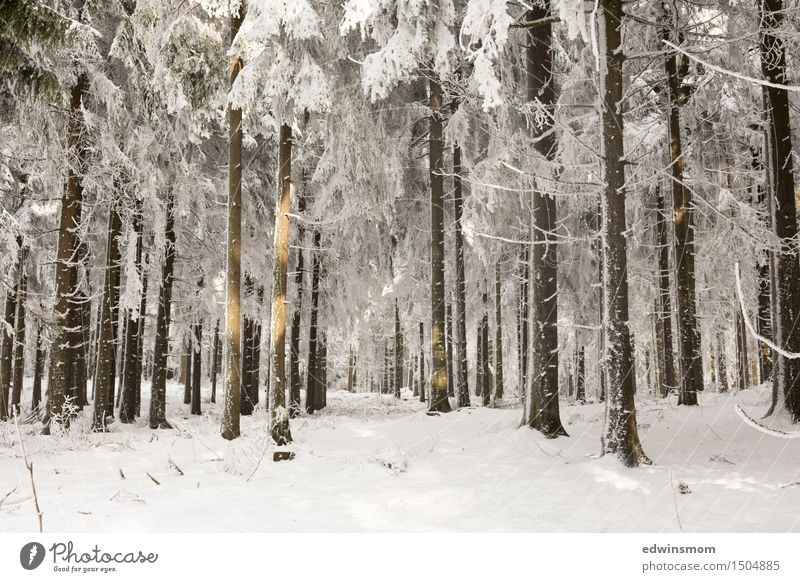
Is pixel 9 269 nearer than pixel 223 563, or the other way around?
pixel 223 563

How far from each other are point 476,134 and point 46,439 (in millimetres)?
11213

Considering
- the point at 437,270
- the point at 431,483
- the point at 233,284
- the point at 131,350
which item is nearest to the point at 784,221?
the point at 431,483

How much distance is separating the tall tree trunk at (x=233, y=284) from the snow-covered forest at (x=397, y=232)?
5 cm

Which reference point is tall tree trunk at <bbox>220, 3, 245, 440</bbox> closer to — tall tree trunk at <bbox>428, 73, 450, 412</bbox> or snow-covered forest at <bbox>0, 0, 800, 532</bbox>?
snow-covered forest at <bbox>0, 0, 800, 532</bbox>

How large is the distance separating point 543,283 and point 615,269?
7.76 feet

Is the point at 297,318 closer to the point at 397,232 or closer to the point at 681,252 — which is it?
the point at 397,232

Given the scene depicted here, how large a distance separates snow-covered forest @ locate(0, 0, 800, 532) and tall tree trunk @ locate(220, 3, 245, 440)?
0.05m

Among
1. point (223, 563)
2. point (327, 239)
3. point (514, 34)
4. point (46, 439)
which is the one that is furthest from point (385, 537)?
point (327, 239)

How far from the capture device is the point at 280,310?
865cm

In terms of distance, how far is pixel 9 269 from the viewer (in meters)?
14.0

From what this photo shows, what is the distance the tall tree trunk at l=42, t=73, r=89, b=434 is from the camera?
10336 mm

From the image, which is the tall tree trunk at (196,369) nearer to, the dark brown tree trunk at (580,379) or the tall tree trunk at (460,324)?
the tall tree trunk at (460,324)

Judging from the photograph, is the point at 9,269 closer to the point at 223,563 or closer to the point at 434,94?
the point at 434,94

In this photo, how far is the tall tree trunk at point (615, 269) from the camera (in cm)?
651
